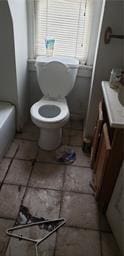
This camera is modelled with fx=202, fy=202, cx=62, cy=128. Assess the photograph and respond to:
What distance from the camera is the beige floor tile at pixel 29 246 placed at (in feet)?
4.22

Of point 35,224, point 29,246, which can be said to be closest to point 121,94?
point 35,224

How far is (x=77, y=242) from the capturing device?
53.6 inches

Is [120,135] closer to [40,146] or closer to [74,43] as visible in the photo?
[40,146]

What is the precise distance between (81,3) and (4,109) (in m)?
1.27

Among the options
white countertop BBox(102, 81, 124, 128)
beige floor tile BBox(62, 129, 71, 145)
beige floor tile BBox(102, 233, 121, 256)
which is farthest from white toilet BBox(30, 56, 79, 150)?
beige floor tile BBox(102, 233, 121, 256)

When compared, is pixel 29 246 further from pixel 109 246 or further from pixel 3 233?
pixel 109 246

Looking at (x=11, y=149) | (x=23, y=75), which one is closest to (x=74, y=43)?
(x=23, y=75)

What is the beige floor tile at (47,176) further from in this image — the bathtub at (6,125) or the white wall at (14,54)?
the white wall at (14,54)

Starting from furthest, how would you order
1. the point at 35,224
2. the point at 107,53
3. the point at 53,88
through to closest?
1. the point at 53,88
2. the point at 107,53
3. the point at 35,224

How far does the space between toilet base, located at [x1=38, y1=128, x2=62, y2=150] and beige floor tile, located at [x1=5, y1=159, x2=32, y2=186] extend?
26cm

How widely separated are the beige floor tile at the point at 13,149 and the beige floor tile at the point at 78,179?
0.57 meters

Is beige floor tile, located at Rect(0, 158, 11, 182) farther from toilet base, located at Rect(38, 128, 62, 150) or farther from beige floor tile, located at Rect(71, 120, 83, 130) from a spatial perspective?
beige floor tile, located at Rect(71, 120, 83, 130)

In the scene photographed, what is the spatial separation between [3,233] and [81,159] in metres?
0.97

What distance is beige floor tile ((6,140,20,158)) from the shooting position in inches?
78.9
